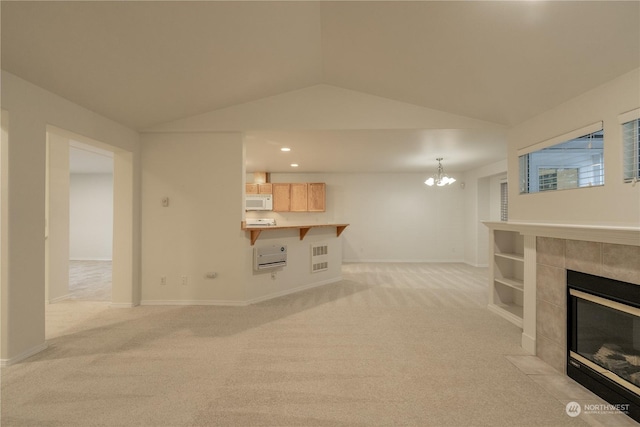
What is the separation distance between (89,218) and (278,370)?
9.88 meters

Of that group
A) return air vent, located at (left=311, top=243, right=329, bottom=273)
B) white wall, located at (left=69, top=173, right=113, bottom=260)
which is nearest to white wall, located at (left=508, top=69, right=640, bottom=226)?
return air vent, located at (left=311, top=243, right=329, bottom=273)

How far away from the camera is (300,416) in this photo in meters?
2.01

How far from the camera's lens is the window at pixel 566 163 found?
2.78 meters

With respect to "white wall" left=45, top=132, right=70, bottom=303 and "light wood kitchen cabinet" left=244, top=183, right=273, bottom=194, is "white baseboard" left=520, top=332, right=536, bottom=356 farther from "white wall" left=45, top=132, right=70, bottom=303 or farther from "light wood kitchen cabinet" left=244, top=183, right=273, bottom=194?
"light wood kitchen cabinet" left=244, top=183, right=273, bottom=194

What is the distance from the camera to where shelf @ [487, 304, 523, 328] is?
12.3 ft

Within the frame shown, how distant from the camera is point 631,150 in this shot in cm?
245

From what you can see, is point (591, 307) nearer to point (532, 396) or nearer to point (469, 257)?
point (532, 396)

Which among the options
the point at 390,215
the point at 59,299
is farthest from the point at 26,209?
the point at 390,215

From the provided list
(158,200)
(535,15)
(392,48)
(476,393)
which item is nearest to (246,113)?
(158,200)

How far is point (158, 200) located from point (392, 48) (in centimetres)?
370

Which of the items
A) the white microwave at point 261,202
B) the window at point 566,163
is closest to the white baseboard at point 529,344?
the window at point 566,163

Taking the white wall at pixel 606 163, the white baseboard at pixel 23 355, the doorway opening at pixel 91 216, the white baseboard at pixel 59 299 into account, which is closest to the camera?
the white wall at pixel 606 163

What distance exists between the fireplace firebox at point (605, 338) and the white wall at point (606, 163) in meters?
0.60

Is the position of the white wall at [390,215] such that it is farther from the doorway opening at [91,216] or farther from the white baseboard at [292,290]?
the doorway opening at [91,216]
